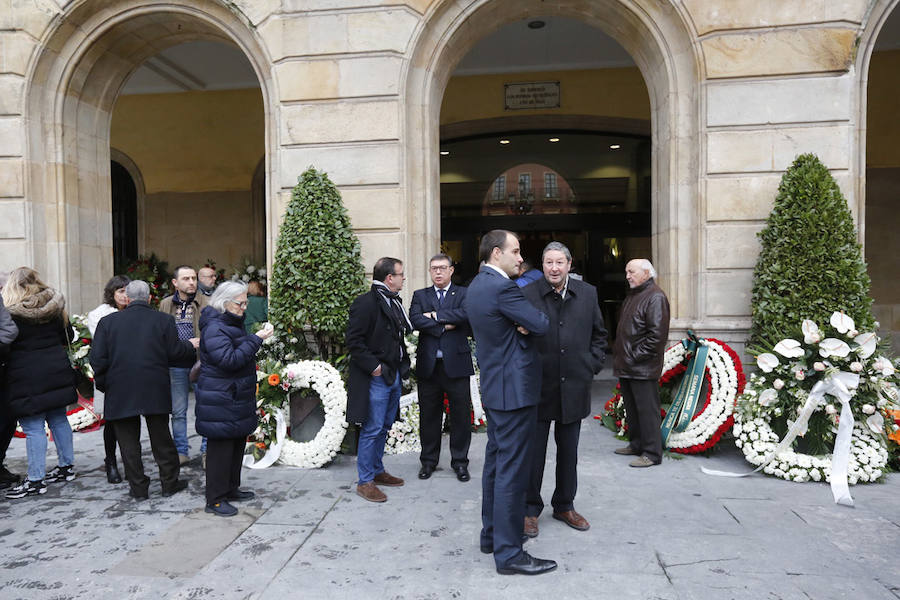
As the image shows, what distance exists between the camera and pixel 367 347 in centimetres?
459

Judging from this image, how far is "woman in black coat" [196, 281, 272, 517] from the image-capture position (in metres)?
4.12

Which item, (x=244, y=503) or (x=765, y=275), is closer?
(x=244, y=503)

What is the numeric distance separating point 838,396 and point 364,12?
6.28 m

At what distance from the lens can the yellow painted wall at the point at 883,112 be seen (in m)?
10.0

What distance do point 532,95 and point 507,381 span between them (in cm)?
894

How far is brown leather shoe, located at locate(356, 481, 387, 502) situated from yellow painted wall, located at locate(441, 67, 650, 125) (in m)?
8.46

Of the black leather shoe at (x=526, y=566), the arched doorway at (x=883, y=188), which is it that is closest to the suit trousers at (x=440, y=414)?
the black leather shoe at (x=526, y=566)

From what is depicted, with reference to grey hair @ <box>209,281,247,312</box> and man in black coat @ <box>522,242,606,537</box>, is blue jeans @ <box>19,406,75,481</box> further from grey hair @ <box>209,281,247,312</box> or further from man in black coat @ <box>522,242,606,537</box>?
man in black coat @ <box>522,242,606,537</box>

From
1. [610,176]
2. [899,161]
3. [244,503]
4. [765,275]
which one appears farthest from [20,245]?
[899,161]

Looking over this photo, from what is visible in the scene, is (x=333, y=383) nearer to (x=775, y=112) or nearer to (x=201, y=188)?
(x=775, y=112)

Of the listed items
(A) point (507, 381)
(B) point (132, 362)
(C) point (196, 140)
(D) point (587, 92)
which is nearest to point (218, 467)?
(B) point (132, 362)

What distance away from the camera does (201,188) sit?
1205 centimetres

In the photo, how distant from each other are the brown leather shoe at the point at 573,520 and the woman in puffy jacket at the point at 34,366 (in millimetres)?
4173

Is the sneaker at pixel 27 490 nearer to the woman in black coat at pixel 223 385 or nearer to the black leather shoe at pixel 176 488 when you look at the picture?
the black leather shoe at pixel 176 488
